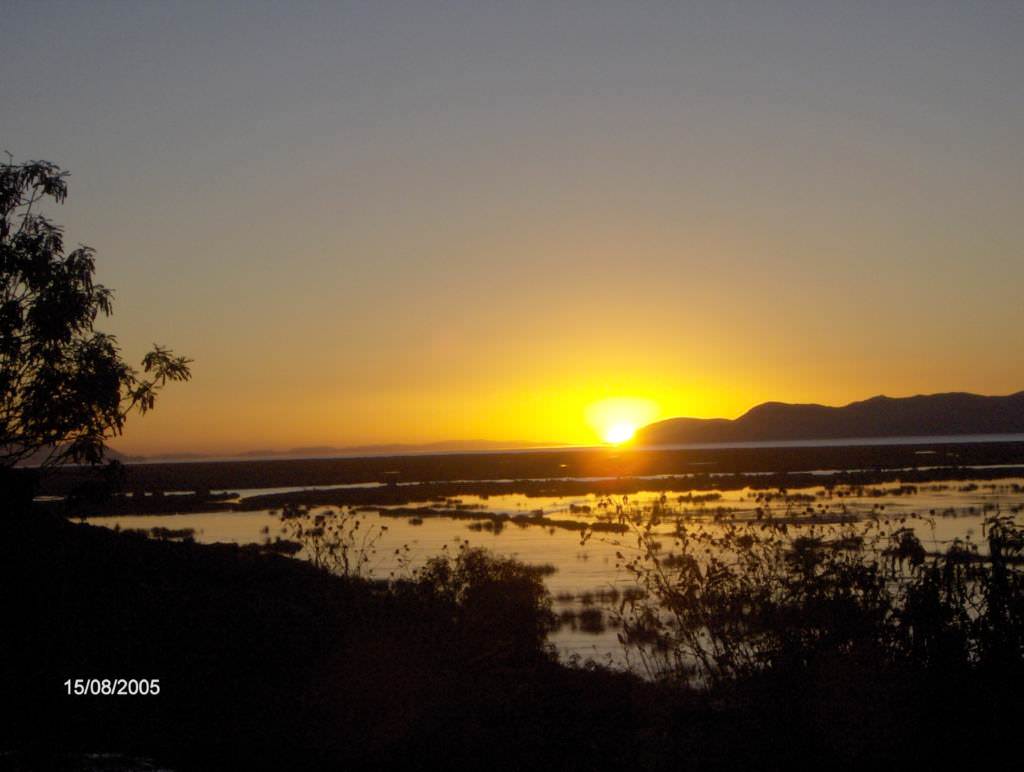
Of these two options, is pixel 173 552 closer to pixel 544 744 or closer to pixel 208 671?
pixel 208 671

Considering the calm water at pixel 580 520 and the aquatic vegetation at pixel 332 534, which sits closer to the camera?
the aquatic vegetation at pixel 332 534

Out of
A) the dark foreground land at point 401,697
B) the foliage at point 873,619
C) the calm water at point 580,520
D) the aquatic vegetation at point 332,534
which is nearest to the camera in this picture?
the dark foreground land at point 401,697

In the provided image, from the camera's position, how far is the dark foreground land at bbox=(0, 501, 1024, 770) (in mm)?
7930

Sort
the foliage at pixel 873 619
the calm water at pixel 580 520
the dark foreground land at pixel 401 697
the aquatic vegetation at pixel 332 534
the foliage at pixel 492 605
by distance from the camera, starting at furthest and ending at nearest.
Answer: the calm water at pixel 580 520
the aquatic vegetation at pixel 332 534
the foliage at pixel 492 605
the foliage at pixel 873 619
the dark foreground land at pixel 401 697

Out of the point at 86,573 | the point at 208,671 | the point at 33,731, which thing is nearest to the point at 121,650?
the point at 208,671

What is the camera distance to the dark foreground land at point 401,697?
7930mm

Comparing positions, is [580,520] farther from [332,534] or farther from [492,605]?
[492,605]

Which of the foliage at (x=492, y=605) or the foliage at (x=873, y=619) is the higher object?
the foliage at (x=873, y=619)

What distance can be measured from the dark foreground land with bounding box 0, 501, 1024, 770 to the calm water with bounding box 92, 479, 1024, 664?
3.54 m

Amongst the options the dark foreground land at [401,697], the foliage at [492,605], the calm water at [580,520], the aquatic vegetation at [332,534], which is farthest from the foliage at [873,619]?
the aquatic vegetation at [332,534]

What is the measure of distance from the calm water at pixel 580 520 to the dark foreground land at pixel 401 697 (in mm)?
3544

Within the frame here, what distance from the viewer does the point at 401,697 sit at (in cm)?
948

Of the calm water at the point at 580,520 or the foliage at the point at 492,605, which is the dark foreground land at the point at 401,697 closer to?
the foliage at the point at 492,605

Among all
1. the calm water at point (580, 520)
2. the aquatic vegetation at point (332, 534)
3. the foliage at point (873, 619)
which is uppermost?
the foliage at point (873, 619)
